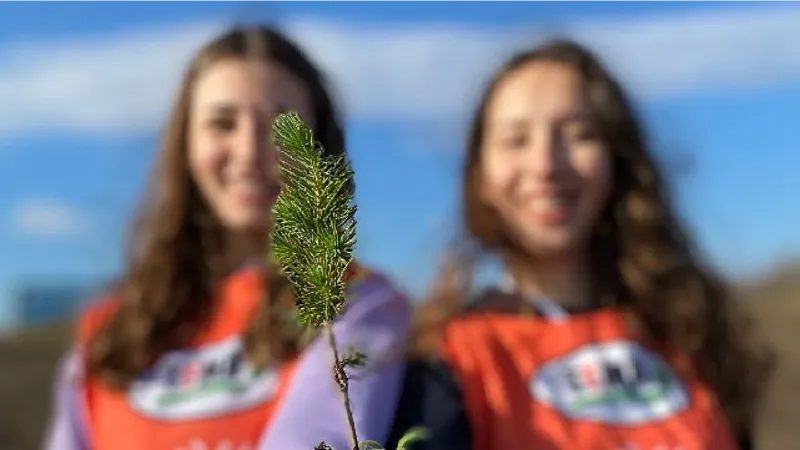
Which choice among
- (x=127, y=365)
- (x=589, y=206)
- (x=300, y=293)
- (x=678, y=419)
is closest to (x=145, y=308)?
(x=127, y=365)

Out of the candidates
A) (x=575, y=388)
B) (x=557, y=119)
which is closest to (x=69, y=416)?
(x=575, y=388)

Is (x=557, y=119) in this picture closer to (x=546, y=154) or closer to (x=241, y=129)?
(x=546, y=154)

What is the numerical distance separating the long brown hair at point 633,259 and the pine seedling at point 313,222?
4.30 ft

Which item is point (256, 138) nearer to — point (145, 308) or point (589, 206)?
point (145, 308)

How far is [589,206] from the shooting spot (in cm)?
206

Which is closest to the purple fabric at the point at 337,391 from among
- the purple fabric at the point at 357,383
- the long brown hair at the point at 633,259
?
the purple fabric at the point at 357,383

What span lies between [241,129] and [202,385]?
0.45 m

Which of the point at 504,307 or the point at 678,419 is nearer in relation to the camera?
the point at 678,419

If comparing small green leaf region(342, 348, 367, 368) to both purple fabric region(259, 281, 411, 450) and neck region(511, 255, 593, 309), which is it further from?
neck region(511, 255, 593, 309)

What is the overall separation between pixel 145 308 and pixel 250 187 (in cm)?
34

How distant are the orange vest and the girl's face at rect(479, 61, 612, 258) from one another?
0.17 meters

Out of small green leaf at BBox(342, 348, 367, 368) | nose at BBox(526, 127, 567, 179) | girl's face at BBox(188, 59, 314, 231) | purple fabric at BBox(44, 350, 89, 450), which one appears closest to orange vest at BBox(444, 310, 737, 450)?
nose at BBox(526, 127, 567, 179)

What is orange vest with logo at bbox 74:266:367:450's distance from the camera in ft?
5.98

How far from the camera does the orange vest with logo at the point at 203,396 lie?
182 cm
